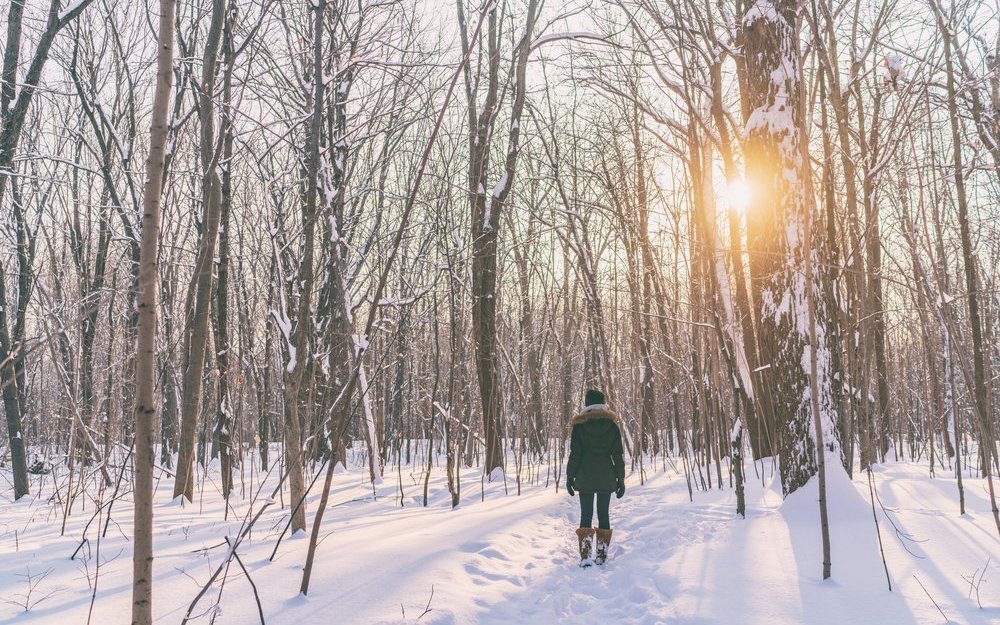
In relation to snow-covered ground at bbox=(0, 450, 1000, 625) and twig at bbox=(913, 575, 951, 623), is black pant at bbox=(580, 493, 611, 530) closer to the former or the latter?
snow-covered ground at bbox=(0, 450, 1000, 625)

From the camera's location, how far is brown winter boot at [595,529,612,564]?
505cm

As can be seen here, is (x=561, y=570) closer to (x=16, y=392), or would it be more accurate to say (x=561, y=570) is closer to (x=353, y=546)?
(x=353, y=546)

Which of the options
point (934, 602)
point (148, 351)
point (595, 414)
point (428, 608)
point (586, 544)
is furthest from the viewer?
point (595, 414)

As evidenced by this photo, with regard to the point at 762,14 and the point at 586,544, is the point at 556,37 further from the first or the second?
the point at 586,544

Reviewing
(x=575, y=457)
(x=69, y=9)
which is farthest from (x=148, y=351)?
(x=69, y=9)

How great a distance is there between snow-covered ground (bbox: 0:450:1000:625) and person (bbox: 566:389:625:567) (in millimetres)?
256

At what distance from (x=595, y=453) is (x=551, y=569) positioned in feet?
3.71

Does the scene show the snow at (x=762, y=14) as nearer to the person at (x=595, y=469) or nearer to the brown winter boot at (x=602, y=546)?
the person at (x=595, y=469)

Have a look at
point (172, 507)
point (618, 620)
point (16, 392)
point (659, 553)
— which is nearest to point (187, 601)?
point (618, 620)

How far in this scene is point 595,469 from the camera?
5352mm

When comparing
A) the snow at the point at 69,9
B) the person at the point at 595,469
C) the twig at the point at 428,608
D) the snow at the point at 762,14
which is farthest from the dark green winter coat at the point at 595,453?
the snow at the point at 69,9

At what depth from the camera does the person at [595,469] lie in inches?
201

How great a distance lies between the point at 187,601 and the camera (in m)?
3.31

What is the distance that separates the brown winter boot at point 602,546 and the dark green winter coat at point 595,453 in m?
0.37
